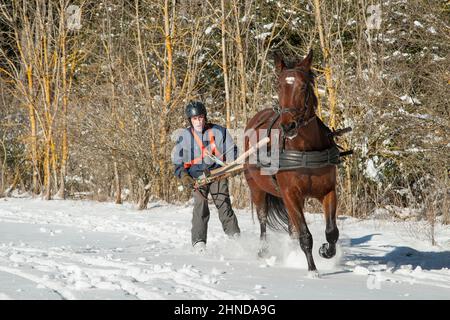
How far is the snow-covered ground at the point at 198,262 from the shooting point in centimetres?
532

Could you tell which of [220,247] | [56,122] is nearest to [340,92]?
[220,247]

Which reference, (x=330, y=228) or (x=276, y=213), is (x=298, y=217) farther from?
(x=276, y=213)

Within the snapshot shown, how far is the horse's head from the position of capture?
6.27 meters

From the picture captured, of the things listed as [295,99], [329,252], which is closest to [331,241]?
[329,252]

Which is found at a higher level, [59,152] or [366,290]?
[59,152]

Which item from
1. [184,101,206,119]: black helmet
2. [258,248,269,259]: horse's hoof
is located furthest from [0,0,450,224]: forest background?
[184,101,206,119]: black helmet

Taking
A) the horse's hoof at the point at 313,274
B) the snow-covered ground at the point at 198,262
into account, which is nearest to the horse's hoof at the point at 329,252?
the snow-covered ground at the point at 198,262

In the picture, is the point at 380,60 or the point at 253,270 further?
the point at 380,60

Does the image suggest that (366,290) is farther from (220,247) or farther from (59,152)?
(59,152)

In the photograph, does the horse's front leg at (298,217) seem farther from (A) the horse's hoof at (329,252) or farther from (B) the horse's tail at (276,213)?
(B) the horse's tail at (276,213)

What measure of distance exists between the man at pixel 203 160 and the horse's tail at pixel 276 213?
514 millimetres

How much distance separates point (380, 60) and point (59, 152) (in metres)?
9.01

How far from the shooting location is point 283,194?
22.3 feet

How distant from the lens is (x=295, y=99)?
6.32 meters
